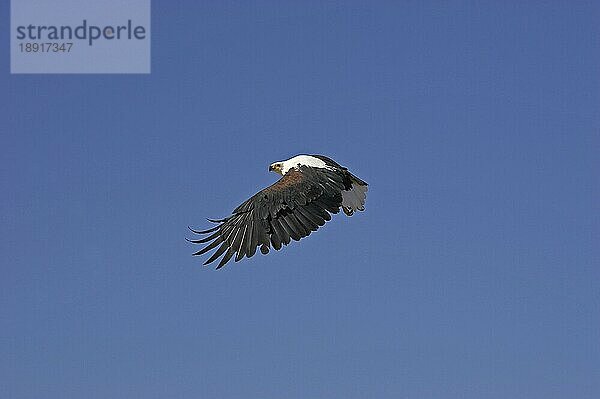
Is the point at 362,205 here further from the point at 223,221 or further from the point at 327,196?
the point at 223,221

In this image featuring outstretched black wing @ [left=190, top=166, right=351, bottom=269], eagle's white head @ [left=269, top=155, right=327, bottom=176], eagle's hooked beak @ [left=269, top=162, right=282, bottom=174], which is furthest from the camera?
eagle's hooked beak @ [left=269, top=162, right=282, bottom=174]

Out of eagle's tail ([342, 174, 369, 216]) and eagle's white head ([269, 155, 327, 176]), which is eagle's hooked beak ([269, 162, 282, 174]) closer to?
eagle's white head ([269, 155, 327, 176])

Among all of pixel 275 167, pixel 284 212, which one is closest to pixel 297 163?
pixel 275 167

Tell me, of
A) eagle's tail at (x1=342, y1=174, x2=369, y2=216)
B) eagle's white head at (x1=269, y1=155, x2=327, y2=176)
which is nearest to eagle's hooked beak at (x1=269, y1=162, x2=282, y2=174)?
eagle's white head at (x1=269, y1=155, x2=327, y2=176)

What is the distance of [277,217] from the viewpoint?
83.7 ft

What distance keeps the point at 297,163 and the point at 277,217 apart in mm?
2603

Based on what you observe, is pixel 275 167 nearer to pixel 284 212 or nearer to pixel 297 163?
pixel 297 163

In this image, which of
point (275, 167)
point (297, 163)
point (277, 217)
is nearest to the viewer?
point (277, 217)

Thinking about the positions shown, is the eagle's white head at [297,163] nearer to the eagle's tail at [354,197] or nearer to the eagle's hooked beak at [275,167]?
the eagle's hooked beak at [275,167]

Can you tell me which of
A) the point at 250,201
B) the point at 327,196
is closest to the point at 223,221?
the point at 250,201

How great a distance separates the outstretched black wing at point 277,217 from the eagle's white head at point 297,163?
27.5 inches

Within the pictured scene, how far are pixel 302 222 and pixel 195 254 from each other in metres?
2.63

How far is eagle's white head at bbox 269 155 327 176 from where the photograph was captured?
27.7 metres

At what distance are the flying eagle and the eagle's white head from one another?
1 cm
